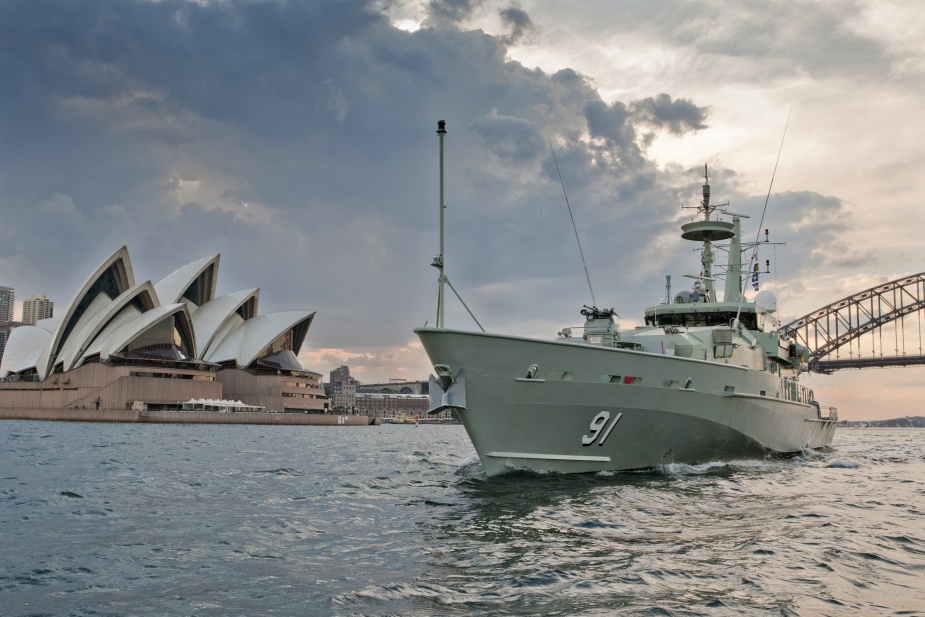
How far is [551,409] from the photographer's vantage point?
58.4ft

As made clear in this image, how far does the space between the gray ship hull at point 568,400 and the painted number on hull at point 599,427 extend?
1.0 inches

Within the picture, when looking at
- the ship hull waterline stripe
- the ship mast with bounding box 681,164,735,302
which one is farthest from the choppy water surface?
the ship mast with bounding box 681,164,735,302

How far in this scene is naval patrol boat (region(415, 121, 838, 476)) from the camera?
57.7 feet

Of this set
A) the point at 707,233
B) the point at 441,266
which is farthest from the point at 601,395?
the point at 707,233

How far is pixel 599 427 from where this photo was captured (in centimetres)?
1855

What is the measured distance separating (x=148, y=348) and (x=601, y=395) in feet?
308

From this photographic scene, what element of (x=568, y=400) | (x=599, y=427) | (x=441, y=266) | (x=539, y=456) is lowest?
(x=539, y=456)

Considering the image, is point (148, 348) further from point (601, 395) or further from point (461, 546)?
point (461, 546)

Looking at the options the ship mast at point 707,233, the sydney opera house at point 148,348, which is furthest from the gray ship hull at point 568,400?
the sydney opera house at point 148,348

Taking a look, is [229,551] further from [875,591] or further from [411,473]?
[411,473]

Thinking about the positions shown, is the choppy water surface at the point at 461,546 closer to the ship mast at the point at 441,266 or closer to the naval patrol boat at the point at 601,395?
the naval patrol boat at the point at 601,395

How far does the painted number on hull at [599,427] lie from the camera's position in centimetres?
1836

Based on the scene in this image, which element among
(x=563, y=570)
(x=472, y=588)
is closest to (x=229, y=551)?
(x=472, y=588)

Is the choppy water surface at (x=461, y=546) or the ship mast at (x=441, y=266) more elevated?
the ship mast at (x=441, y=266)
